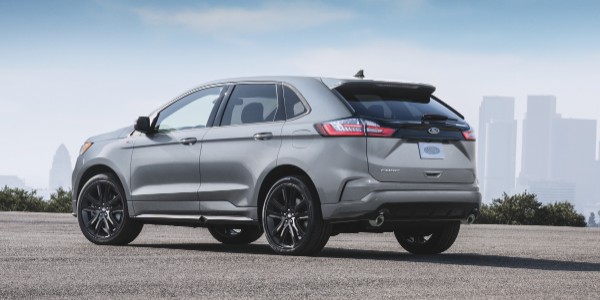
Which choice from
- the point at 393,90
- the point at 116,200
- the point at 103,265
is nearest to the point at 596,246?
the point at 393,90

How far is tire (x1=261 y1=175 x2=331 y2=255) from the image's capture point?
31.9 feet

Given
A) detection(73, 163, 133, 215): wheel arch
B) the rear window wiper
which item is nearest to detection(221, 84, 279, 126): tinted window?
the rear window wiper

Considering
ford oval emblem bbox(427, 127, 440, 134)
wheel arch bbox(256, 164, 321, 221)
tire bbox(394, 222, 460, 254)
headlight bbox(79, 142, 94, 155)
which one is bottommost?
tire bbox(394, 222, 460, 254)

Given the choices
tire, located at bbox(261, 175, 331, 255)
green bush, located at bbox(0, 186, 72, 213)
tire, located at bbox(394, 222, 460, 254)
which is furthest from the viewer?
green bush, located at bbox(0, 186, 72, 213)

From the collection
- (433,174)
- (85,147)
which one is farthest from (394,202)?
(85,147)

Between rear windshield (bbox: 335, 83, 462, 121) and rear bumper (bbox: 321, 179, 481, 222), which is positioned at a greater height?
rear windshield (bbox: 335, 83, 462, 121)

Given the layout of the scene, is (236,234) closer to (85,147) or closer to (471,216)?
(85,147)

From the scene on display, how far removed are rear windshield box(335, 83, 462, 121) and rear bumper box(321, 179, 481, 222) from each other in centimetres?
66

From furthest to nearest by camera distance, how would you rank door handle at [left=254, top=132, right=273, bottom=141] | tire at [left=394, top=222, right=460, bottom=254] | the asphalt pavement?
tire at [left=394, top=222, right=460, bottom=254] < door handle at [left=254, top=132, right=273, bottom=141] < the asphalt pavement

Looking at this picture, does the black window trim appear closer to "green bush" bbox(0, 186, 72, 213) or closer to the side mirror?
the side mirror

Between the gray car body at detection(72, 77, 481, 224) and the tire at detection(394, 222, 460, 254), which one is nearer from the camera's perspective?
the gray car body at detection(72, 77, 481, 224)

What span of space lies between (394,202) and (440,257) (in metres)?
1.20

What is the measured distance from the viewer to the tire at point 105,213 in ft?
37.6

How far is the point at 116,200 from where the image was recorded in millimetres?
11625
